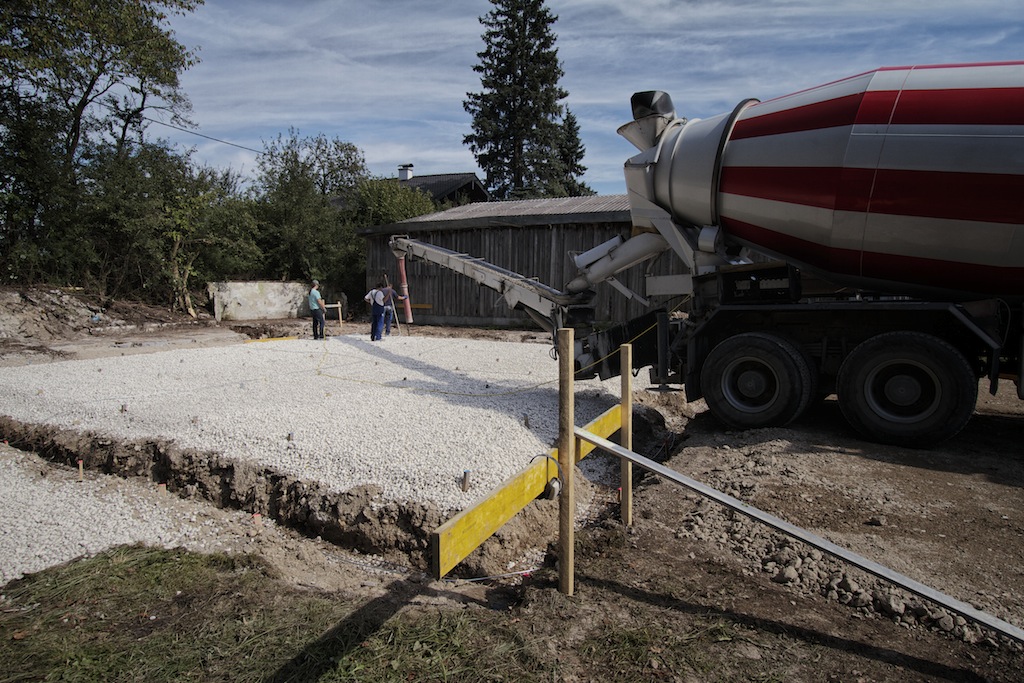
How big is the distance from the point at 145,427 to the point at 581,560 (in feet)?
15.8

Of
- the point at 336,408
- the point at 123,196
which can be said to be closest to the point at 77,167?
the point at 123,196

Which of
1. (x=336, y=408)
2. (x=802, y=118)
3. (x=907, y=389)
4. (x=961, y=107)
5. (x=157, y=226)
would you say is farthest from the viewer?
(x=157, y=226)

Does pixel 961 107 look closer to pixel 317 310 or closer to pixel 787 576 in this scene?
pixel 787 576

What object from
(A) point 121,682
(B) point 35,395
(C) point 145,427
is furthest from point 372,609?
(B) point 35,395

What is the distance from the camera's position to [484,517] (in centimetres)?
279

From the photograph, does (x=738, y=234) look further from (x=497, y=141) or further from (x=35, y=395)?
(x=497, y=141)

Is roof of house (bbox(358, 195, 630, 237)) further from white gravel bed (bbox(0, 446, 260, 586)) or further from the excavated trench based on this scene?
white gravel bed (bbox(0, 446, 260, 586))

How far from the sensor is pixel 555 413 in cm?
696

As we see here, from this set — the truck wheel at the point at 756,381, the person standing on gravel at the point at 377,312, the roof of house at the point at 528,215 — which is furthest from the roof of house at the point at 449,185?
the truck wheel at the point at 756,381

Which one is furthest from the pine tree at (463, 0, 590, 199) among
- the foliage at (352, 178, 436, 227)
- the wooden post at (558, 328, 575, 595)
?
the wooden post at (558, 328, 575, 595)

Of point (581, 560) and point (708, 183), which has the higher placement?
point (708, 183)

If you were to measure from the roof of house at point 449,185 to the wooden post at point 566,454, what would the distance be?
27306mm

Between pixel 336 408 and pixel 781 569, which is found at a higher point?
pixel 336 408

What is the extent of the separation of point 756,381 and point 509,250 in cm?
1069
